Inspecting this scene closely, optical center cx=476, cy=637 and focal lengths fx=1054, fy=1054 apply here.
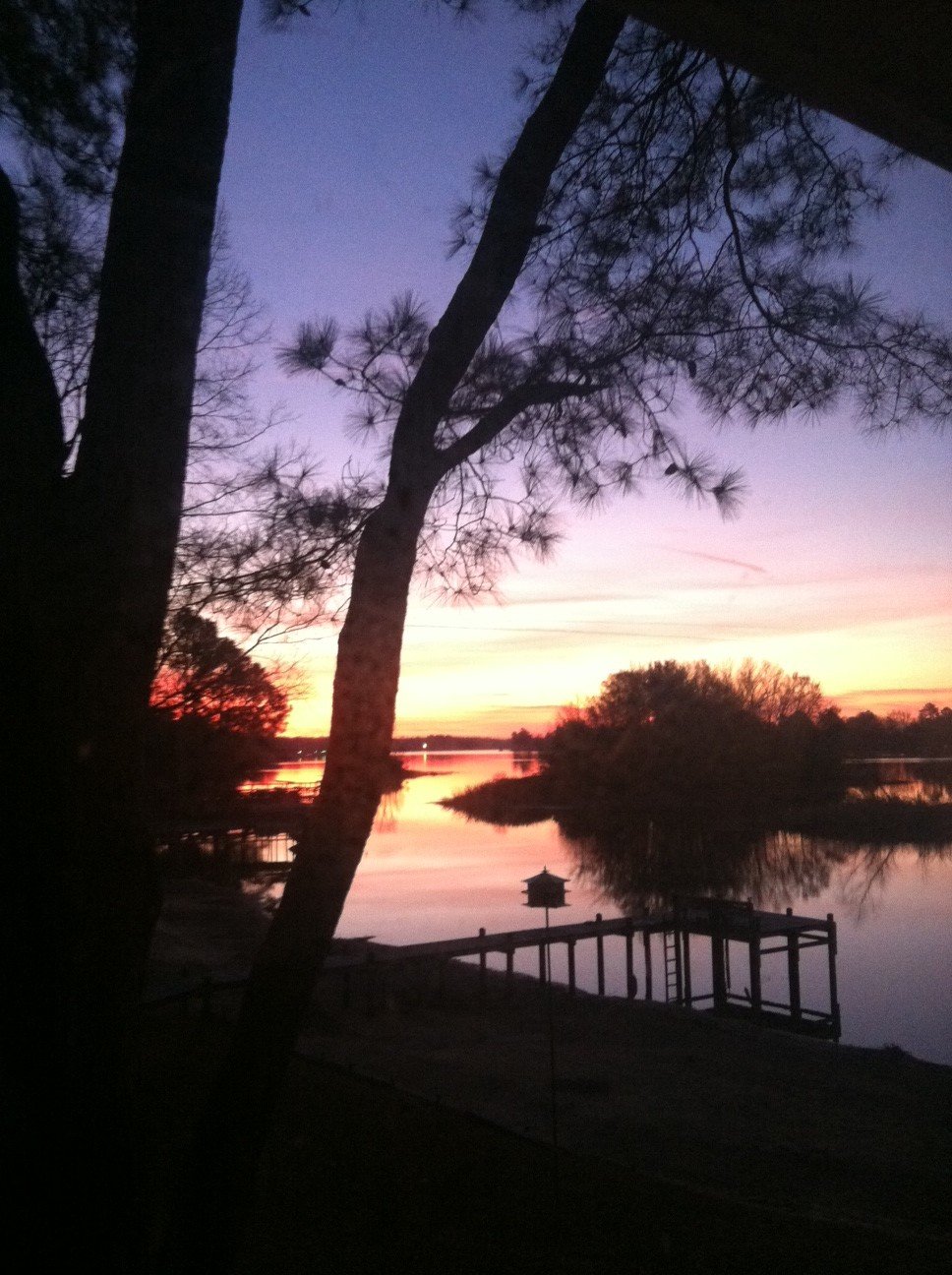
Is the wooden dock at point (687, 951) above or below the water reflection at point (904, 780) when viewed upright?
below

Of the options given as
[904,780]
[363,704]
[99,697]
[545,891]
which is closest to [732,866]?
[904,780]

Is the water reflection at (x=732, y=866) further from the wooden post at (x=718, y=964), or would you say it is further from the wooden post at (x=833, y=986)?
the wooden post at (x=833, y=986)

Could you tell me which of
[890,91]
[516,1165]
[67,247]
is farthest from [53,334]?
[516,1165]

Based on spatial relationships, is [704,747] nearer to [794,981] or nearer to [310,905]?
[794,981]

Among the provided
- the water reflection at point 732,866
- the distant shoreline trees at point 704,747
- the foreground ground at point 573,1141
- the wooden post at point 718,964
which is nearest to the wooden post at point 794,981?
the wooden post at point 718,964

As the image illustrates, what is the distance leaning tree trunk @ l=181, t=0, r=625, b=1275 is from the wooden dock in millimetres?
10432

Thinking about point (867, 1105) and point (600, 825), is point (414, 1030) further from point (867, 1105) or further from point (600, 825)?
point (600, 825)

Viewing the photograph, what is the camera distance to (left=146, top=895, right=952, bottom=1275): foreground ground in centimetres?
395

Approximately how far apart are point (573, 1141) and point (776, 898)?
570 inches

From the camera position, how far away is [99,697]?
6.18 ft

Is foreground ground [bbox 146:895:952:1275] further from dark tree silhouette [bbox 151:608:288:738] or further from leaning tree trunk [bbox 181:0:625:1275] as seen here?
dark tree silhouette [bbox 151:608:288:738]

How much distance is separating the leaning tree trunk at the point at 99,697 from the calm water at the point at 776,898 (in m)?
12.2

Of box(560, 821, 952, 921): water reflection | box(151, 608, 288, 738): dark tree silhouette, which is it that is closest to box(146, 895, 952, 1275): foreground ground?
box(151, 608, 288, 738): dark tree silhouette

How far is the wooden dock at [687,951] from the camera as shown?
1329 centimetres
